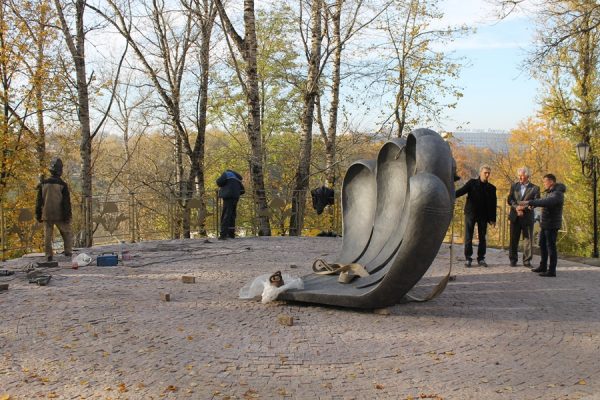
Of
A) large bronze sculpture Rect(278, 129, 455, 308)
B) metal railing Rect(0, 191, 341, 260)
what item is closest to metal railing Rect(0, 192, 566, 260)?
metal railing Rect(0, 191, 341, 260)

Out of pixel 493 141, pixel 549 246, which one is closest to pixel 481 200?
pixel 549 246

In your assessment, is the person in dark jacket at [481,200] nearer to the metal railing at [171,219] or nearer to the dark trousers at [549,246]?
the dark trousers at [549,246]

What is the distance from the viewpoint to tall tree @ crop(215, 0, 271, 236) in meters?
15.6

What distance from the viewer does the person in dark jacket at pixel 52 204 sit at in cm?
1054

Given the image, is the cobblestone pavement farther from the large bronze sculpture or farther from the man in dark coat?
the man in dark coat

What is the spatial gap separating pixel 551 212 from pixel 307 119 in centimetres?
1017

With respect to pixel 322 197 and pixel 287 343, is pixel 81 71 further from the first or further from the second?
pixel 287 343

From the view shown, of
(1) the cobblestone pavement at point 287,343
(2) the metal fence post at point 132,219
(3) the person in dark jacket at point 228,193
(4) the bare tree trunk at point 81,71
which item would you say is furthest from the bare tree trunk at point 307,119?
(1) the cobblestone pavement at point 287,343

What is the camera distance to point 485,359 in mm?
5293

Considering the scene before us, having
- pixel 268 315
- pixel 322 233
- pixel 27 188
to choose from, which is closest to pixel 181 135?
pixel 27 188

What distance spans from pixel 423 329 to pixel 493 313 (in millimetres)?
1306

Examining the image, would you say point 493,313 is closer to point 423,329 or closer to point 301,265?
point 423,329

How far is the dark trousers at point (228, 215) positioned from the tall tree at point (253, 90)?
5.94ft

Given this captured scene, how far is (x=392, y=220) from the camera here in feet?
27.3
